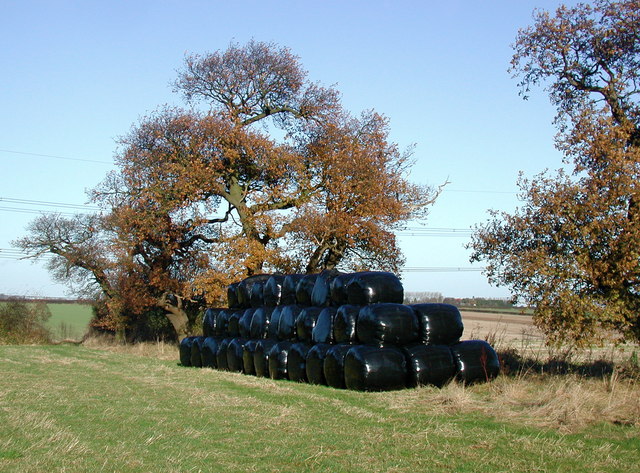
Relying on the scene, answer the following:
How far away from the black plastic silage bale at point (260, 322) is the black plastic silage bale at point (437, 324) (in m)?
4.47

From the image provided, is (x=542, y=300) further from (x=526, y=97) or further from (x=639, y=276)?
(x=526, y=97)

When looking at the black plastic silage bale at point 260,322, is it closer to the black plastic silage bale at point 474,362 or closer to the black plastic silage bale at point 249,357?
the black plastic silage bale at point 249,357

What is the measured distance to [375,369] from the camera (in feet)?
40.7

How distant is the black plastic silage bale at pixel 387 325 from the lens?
13094 mm

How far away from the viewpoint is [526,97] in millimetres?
17516

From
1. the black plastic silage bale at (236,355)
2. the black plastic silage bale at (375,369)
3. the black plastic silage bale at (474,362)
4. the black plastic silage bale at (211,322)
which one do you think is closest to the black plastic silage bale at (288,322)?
the black plastic silage bale at (236,355)

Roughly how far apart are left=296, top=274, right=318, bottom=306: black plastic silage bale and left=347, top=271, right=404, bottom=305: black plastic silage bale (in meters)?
1.83

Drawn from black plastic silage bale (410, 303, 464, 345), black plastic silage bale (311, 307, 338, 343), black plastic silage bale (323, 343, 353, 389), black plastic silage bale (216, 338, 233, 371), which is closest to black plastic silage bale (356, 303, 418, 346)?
black plastic silage bale (410, 303, 464, 345)

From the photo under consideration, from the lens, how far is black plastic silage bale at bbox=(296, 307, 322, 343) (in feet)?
49.2

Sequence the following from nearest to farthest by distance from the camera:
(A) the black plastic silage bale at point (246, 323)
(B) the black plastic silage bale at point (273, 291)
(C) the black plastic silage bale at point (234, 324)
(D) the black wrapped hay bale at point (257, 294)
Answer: (B) the black plastic silage bale at point (273, 291)
(A) the black plastic silage bale at point (246, 323)
(D) the black wrapped hay bale at point (257, 294)
(C) the black plastic silage bale at point (234, 324)

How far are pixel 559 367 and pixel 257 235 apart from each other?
16.2 meters

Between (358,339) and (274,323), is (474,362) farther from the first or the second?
(274,323)

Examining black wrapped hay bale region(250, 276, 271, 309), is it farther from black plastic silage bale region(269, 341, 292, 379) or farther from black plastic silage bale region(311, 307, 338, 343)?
black plastic silage bale region(311, 307, 338, 343)

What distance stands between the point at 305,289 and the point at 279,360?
173 centimetres
